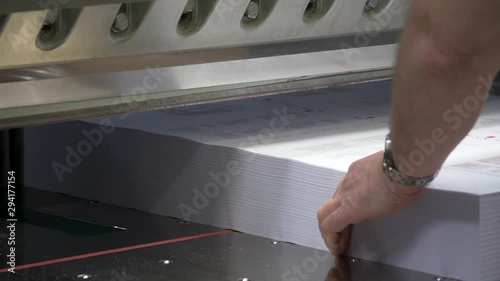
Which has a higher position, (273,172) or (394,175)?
(273,172)

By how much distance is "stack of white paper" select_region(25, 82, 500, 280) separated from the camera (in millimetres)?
1526

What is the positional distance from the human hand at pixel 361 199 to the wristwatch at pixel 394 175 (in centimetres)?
1

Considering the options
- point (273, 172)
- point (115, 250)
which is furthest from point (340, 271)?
point (115, 250)

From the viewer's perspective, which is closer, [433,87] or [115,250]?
[433,87]

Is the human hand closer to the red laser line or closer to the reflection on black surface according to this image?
the reflection on black surface

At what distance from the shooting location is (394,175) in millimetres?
1419

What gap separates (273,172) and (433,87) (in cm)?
55

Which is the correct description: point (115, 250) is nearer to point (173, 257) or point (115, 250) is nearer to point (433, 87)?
point (173, 257)

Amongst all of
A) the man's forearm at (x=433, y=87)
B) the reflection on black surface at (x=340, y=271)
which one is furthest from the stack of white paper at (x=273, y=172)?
the man's forearm at (x=433, y=87)

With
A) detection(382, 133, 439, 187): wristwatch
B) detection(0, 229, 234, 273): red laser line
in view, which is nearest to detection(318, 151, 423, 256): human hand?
detection(382, 133, 439, 187): wristwatch

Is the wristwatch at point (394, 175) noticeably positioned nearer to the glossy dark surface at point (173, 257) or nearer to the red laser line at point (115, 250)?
the glossy dark surface at point (173, 257)

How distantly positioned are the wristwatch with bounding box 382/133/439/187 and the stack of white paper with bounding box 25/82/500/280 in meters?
0.10

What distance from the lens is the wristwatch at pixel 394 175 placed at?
4.63ft

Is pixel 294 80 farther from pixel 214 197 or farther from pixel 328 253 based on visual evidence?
pixel 328 253
